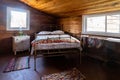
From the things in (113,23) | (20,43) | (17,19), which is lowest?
(20,43)

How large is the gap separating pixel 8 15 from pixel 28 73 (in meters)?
3.10

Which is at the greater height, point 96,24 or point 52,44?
point 96,24

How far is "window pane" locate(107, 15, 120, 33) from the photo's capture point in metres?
3.52

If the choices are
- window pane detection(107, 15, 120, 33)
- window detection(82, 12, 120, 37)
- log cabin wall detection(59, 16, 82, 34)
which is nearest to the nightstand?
log cabin wall detection(59, 16, 82, 34)

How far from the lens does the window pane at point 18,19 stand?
5.20m

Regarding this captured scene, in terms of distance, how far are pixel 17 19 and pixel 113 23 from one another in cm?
392

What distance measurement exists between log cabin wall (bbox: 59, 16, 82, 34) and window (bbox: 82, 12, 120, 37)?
0.22m

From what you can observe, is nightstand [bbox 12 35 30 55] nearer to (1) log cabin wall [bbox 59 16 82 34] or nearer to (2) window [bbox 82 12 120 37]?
(1) log cabin wall [bbox 59 16 82 34]

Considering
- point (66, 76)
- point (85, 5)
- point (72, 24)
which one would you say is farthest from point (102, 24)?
point (66, 76)

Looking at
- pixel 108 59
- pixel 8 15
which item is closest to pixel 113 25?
pixel 108 59

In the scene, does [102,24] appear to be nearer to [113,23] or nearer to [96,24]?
[96,24]

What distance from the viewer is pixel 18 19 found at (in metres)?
5.38

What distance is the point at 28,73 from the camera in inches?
114

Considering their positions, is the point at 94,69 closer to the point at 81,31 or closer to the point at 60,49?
the point at 60,49
